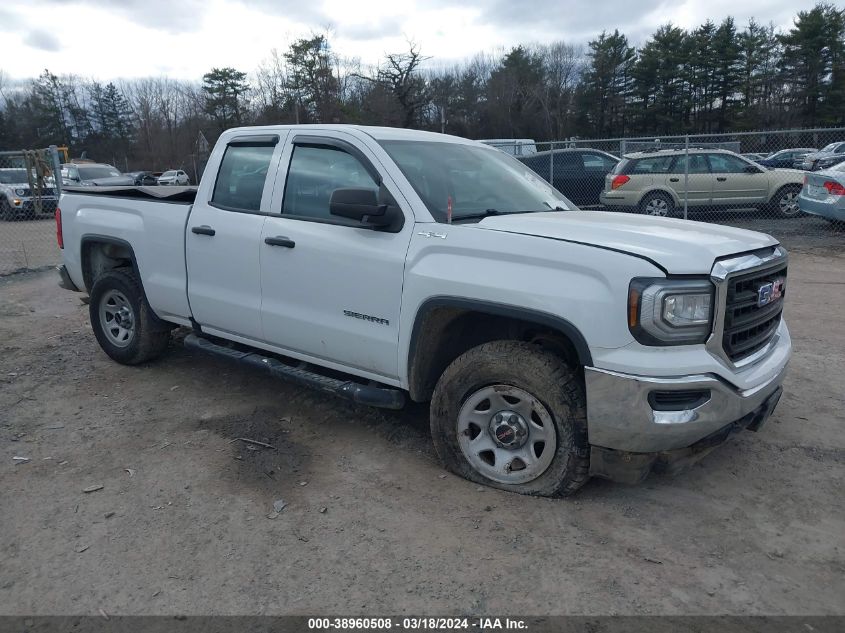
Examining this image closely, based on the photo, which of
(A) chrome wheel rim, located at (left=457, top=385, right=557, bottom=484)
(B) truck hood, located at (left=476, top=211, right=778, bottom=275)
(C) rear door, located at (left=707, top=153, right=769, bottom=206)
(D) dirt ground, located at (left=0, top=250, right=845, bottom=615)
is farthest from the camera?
(C) rear door, located at (left=707, top=153, right=769, bottom=206)

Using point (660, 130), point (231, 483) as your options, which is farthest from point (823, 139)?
point (231, 483)

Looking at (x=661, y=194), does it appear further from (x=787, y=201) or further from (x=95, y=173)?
(x=95, y=173)

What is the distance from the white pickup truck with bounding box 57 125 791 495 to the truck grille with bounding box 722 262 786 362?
15 mm

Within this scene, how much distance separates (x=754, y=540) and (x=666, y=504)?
0.45 meters

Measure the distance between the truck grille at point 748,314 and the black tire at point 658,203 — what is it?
10823 mm

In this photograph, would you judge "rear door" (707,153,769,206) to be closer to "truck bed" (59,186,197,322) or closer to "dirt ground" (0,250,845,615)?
"dirt ground" (0,250,845,615)

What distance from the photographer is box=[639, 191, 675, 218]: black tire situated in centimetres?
1387

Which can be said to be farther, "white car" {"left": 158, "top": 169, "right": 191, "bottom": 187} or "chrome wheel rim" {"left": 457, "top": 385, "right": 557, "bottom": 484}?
"white car" {"left": 158, "top": 169, "right": 191, "bottom": 187}

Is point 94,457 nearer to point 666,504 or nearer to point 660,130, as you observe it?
point 666,504

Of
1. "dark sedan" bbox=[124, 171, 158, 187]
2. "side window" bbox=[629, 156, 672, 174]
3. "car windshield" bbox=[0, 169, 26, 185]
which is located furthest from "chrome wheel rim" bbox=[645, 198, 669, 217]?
"car windshield" bbox=[0, 169, 26, 185]

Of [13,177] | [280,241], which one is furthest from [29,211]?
[280,241]

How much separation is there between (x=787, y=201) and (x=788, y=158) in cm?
1443

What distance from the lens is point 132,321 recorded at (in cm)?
556

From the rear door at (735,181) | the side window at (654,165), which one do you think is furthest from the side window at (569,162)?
the rear door at (735,181)
